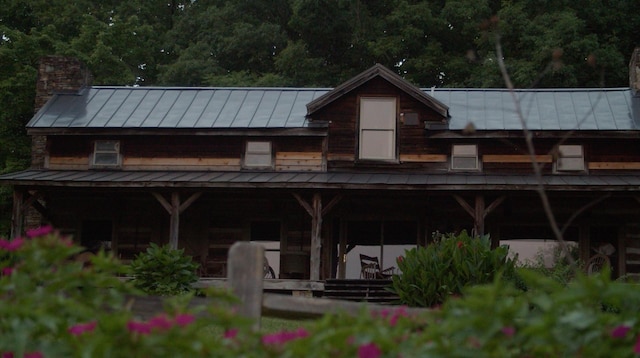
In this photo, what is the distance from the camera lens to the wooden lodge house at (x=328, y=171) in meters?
22.6

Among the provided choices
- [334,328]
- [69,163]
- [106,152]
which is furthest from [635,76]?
[334,328]

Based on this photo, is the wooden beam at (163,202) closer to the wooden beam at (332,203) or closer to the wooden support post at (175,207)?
the wooden support post at (175,207)

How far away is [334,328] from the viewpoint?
16.7ft

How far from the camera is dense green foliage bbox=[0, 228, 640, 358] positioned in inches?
189

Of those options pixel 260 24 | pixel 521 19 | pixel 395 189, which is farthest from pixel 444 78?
pixel 395 189

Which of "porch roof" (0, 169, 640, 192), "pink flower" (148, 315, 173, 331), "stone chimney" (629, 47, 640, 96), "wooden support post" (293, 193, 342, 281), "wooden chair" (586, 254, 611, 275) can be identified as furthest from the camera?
"stone chimney" (629, 47, 640, 96)

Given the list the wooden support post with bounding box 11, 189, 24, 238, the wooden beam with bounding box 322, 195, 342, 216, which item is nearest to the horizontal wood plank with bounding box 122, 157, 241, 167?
the wooden support post with bounding box 11, 189, 24, 238

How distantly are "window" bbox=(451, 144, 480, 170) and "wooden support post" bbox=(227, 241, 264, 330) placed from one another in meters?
17.3

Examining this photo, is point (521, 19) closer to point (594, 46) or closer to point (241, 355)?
point (594, 46)

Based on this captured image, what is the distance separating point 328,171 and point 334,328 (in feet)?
60.3

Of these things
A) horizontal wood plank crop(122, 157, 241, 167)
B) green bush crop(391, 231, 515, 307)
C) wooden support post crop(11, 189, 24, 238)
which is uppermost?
horizontal wood plank crop(122, 157, 241, 167)

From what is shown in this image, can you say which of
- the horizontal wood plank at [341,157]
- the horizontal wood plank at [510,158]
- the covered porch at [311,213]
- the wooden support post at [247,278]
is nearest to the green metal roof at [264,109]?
the horizontal wood plank at [510,158]

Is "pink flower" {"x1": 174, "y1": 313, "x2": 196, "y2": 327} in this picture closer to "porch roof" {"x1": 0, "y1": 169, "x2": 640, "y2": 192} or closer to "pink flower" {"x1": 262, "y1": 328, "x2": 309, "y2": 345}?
"pink flower" {"x1": 262, "y1": 328, "x2": 309, "y2": 345}

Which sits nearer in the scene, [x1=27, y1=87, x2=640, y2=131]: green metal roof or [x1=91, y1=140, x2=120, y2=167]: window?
[x1=27, y1=87, x2=640, y2=131]: green metal roof
